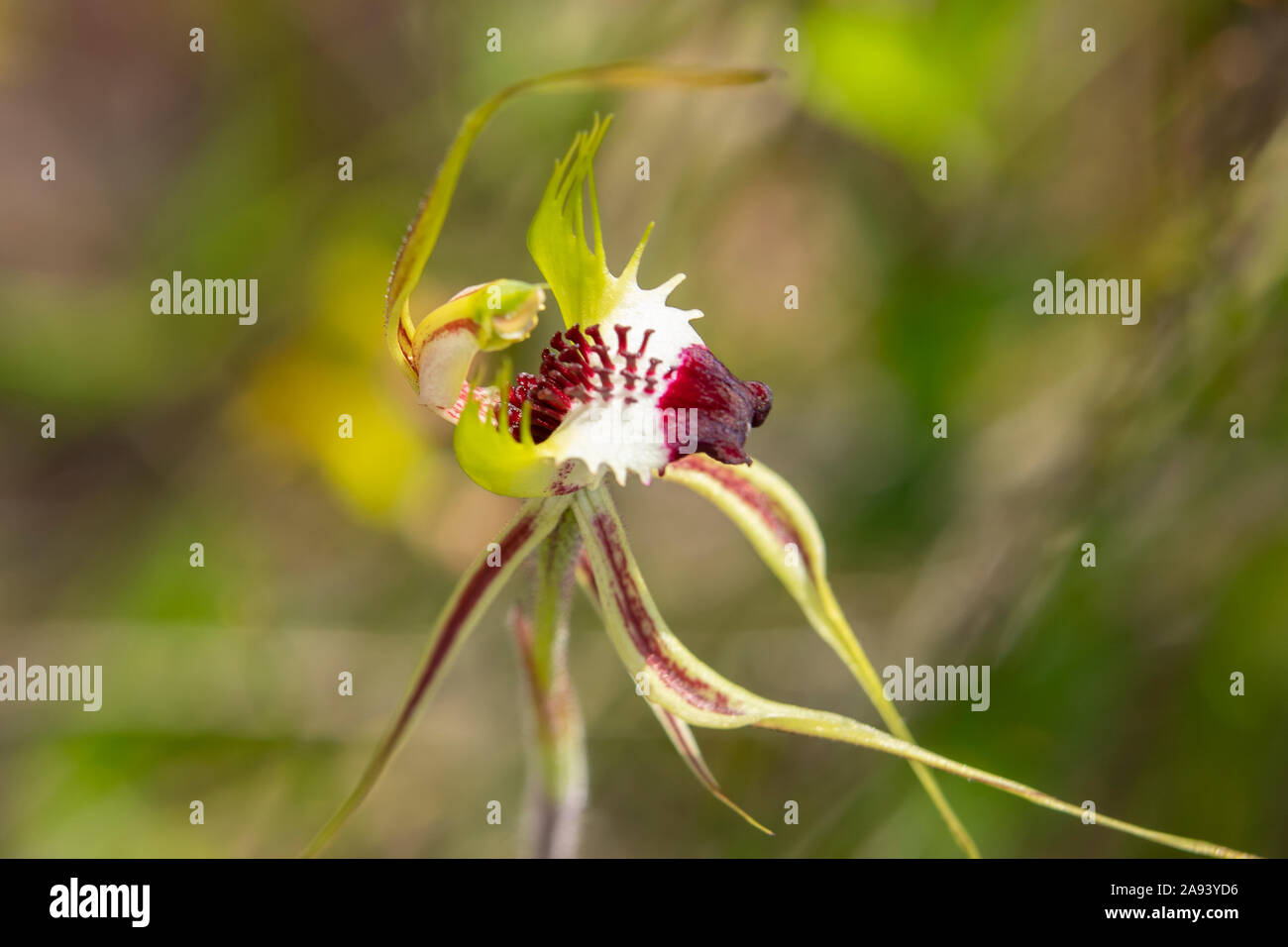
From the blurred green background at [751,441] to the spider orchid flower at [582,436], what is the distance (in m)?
1.08

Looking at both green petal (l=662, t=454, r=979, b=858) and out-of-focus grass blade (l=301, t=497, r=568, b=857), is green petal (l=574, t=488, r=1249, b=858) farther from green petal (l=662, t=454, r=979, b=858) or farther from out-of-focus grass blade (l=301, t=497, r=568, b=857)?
green petal (l=662, t=454, r=979, b=858)

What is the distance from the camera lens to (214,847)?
2516 millimetres

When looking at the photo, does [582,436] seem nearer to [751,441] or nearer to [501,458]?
[501,458]

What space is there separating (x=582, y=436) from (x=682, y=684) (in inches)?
10.4

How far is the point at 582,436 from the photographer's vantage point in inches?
42.6

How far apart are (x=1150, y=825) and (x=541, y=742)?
5.29 feet

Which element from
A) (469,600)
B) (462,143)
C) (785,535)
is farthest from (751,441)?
(462,143)

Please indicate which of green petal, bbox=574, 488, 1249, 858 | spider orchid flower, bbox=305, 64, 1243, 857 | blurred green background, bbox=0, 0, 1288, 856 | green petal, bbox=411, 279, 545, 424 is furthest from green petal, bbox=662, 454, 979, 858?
blurred green background, bbox=0, 0, 1288, 856

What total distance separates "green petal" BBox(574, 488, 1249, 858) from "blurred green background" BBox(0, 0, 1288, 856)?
124cm

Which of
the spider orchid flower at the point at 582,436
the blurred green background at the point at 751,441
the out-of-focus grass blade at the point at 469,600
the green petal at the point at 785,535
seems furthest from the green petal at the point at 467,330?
the blurred green background at the point at 751,441

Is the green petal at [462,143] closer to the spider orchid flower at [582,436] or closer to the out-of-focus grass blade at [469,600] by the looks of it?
the spider orchid flower at [582,436]

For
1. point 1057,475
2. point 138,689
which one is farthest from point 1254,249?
point 138,689
